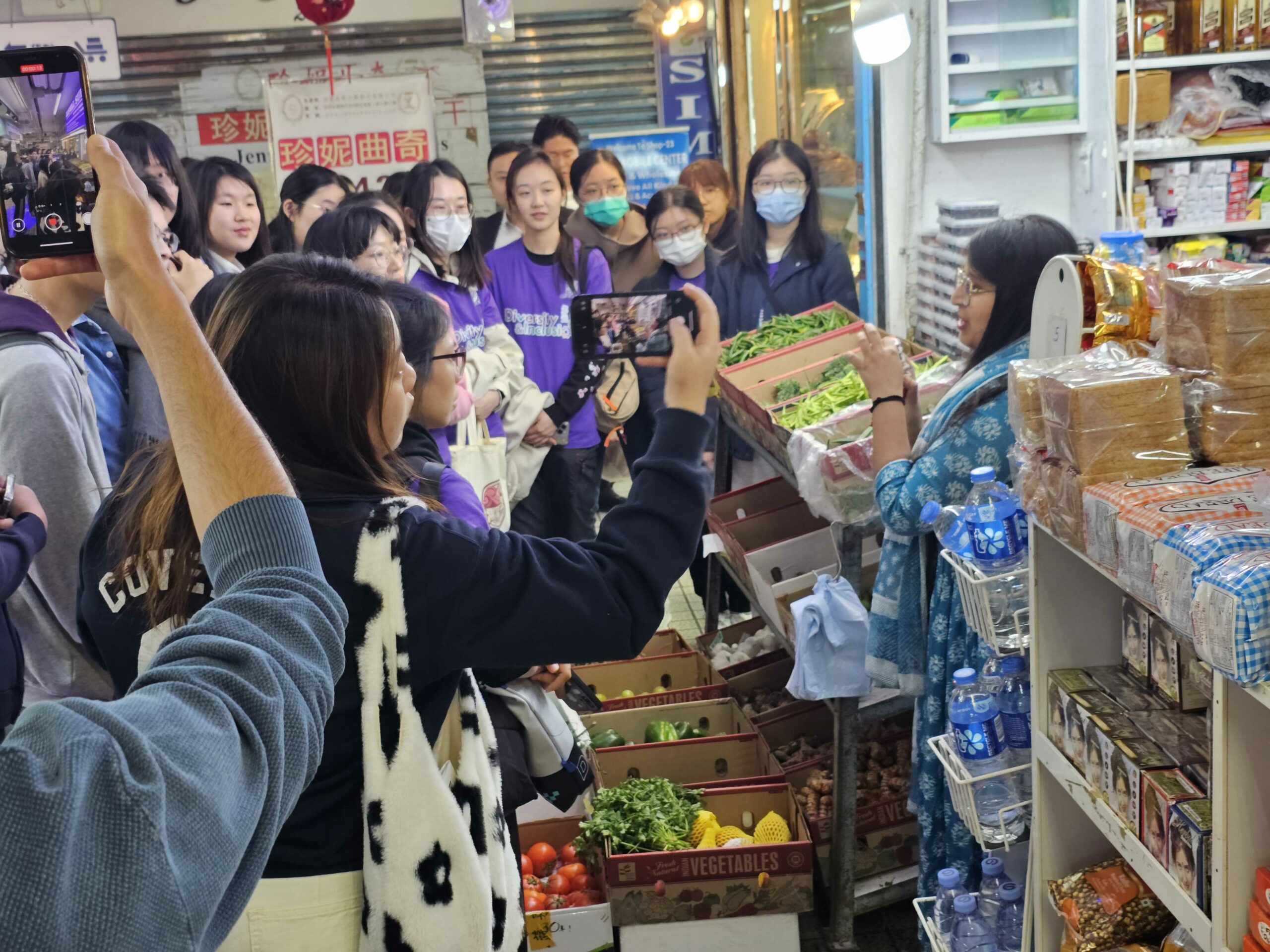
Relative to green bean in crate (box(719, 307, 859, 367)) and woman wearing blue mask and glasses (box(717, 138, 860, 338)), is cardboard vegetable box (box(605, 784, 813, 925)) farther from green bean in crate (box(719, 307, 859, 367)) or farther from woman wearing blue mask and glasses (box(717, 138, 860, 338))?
woman wearing blue mask and glasses (box(717, 138, 860, 338))

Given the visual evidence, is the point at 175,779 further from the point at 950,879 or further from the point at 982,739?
the point at 950,879

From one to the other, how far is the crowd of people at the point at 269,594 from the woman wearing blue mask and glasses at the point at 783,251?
181 centimetres

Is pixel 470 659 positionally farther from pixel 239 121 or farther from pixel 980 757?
pixel 239 121

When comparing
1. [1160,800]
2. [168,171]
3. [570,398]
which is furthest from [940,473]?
[168,171]

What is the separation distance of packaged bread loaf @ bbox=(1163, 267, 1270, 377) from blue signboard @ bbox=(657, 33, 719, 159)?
9.20 meters

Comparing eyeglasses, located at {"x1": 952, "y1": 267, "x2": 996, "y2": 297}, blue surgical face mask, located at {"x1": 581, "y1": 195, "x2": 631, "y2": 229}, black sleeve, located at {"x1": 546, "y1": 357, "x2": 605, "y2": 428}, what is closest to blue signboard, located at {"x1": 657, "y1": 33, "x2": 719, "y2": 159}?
blue surgical face mask, located at {"x1": 581, "y1": 195, "x2": 631, "y2": 229}

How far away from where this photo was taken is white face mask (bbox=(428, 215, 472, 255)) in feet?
14.9

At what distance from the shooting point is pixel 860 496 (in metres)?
3.05

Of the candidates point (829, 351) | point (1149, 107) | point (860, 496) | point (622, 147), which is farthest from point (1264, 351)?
point (622, 147)

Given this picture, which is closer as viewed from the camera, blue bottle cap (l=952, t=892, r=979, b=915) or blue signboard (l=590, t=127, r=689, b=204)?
blue bottle cap (l=952, t=892, r=979, b=915)

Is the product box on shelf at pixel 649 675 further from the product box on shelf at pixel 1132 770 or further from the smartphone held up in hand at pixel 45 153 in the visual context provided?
the smartphone held up in hand at pixel 45 153

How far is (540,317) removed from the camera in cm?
480

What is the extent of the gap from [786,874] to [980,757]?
80 cm

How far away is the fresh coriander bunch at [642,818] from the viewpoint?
2938mm
